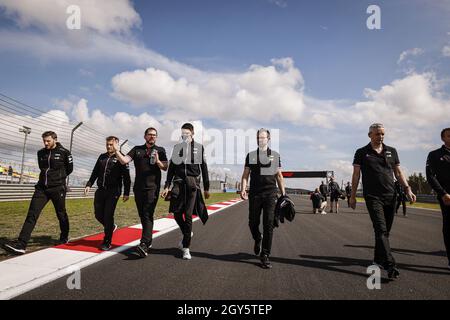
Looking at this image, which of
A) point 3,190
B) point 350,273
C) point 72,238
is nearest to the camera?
point 350,273

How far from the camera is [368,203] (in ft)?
13.3

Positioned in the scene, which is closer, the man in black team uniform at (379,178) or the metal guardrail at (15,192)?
the man in black team uniform at (379,178)

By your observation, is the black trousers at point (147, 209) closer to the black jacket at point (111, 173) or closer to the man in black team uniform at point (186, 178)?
the man in black team uniform at point (186, 178)

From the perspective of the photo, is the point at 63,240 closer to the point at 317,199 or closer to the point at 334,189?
the point at 317,199

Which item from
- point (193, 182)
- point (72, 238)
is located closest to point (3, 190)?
point (72, 238)

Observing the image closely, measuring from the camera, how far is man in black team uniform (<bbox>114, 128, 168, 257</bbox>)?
4.75m

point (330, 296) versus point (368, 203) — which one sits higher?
point (368, 203)

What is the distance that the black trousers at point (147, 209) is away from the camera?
15.4 ft

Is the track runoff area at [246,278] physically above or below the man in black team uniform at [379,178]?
below

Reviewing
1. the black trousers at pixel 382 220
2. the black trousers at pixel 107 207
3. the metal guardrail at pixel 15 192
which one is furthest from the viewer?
the metal guardrail at pixel 15 192

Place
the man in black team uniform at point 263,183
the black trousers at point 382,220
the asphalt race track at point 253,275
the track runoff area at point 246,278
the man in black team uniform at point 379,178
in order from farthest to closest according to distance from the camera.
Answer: the man in black team uniform at point 263,183 < the man in black team uniform at point 379,178 < the black trousers at point 382,220 < the asphalt race track at point 253,275 < the track runoff area at point 246,278

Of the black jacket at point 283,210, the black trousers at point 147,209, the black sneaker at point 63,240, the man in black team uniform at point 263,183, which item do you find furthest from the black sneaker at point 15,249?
the black jacket at point 283,210
